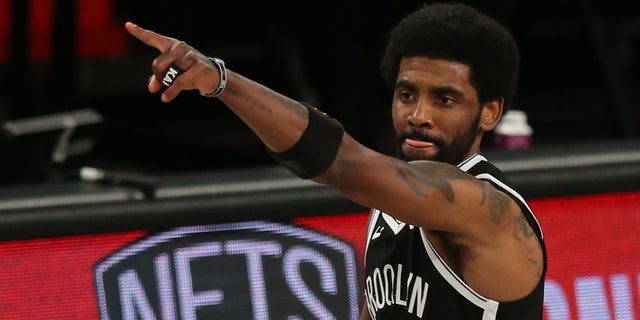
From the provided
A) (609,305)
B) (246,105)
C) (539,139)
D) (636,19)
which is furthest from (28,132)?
(636,19)

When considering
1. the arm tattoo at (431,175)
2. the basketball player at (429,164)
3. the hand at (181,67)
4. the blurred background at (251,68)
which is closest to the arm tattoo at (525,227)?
the basketball player at (429,164)

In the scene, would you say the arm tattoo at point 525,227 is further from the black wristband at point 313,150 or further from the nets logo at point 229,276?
the nets logo at point 229,276

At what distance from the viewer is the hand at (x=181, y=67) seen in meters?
2.16

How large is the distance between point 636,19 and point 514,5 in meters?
1.53

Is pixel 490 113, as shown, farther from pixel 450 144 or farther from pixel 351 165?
pixel 351 165

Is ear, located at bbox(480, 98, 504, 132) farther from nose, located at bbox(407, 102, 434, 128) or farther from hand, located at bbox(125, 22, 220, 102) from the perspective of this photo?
hand, located at bbox(125, 22, 220, 102)

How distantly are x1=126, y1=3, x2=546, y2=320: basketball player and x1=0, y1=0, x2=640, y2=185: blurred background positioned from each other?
2354 millimetres

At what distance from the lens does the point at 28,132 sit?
14.2 feet

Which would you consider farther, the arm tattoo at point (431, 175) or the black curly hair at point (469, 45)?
the black curly hair at point (469, 45)

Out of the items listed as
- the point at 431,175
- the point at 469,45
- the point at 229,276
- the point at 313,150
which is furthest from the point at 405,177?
the point at 229,276

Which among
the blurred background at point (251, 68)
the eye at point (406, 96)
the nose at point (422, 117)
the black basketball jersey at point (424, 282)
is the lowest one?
the black basketball jersey at point (424, 282)

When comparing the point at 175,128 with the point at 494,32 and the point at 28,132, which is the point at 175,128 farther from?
the point at 494,32

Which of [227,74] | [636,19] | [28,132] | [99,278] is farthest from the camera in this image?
[636,19]

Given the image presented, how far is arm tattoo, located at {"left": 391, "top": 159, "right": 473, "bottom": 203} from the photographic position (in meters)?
2.38
